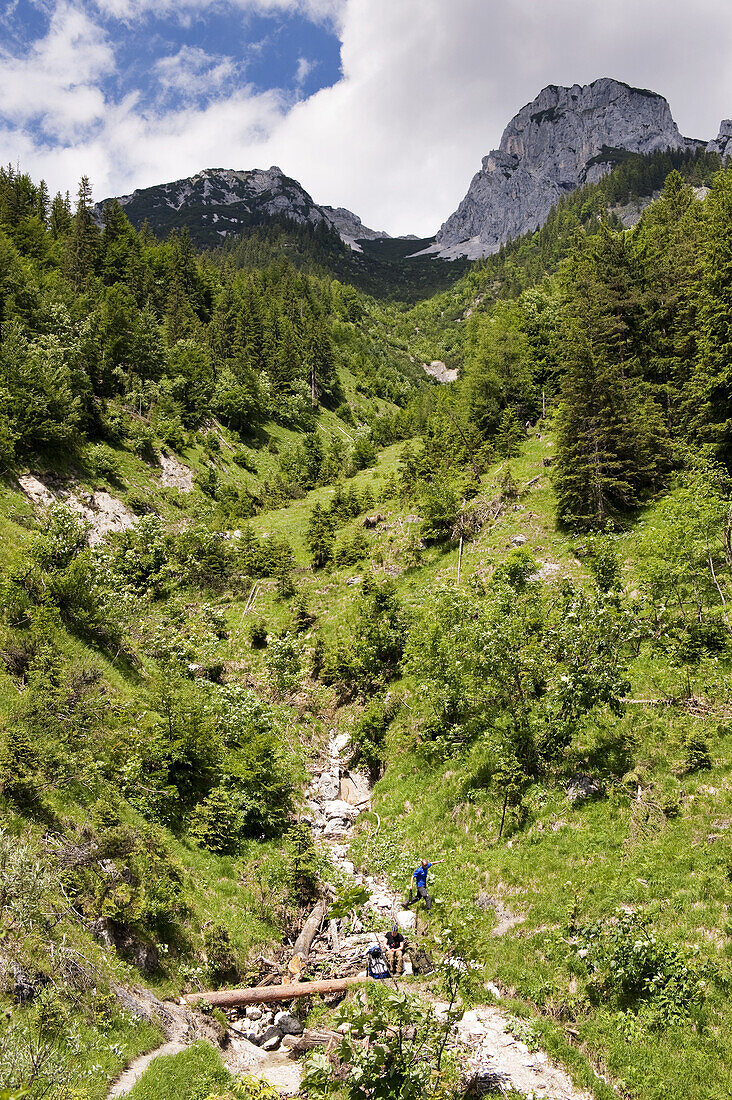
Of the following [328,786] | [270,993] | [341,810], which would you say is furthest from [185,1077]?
[328,786]

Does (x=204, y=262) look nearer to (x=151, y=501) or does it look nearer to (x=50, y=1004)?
(x=151, y=501)

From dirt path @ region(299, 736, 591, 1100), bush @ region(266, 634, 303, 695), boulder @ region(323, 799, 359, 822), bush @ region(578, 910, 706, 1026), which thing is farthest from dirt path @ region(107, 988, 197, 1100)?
bush @ region(266, 634, 303, 695)

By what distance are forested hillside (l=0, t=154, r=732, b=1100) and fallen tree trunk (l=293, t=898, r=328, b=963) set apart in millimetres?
456

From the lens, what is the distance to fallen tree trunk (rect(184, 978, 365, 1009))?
1063cm

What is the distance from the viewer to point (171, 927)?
11391mm

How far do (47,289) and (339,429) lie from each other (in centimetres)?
4346

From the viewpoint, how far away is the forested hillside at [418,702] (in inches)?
344

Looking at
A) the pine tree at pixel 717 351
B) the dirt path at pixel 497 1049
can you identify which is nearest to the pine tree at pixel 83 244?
the pine tree at pixel 717 351

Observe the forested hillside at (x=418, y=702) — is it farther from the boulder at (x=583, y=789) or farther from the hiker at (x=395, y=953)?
the hiker at (x=395, y=953)

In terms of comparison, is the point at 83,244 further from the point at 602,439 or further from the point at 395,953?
the point at 395,953

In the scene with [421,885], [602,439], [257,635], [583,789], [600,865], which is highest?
[602,439]

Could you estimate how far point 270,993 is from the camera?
36.4 feet

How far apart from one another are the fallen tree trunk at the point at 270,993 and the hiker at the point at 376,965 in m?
0.32

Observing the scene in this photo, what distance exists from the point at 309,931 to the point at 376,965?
8.47ft
